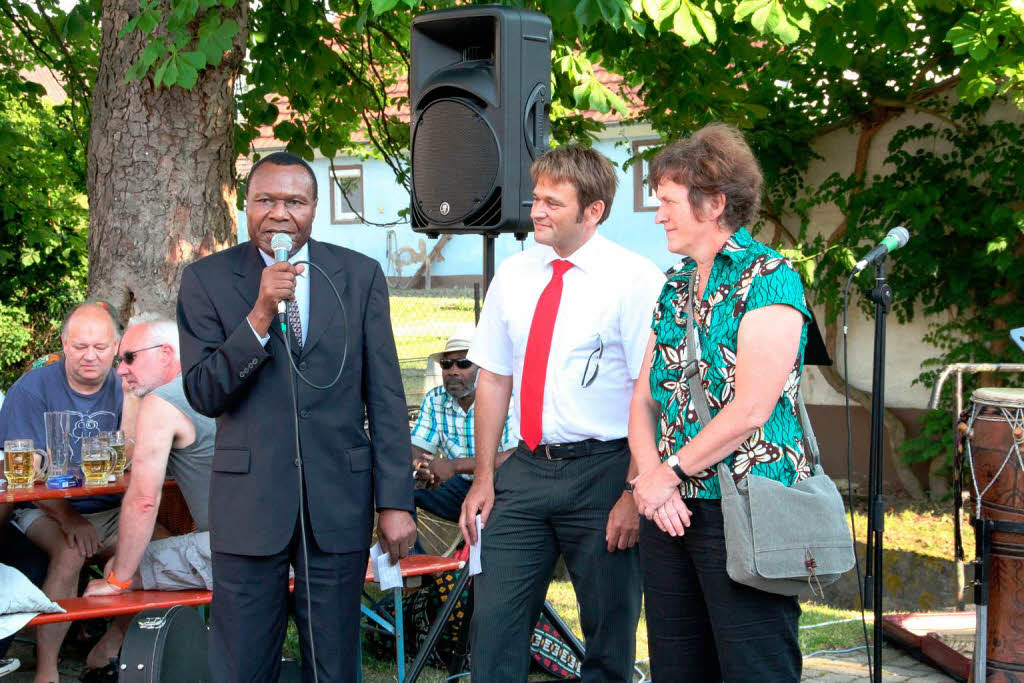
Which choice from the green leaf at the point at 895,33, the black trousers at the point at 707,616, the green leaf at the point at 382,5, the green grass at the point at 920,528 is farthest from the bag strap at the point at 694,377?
the green grass at the point at 920,528

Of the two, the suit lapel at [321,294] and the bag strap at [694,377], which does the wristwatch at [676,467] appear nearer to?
the bag strap at [694,377]

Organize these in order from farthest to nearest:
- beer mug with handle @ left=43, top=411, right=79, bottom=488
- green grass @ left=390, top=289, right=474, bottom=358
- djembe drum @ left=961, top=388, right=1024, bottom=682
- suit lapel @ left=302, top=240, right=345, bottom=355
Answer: green grass @ left=390, top=289, right=474, bottom=358, beer mug with handle @ left=43, top=411, right=79, bottom=488, djembe drum @ left=961, top=388, right=1024, bottom=682, suit lapel @ left=302, top=240, right=345, bottom=355

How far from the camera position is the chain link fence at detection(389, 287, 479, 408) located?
39.3 feet

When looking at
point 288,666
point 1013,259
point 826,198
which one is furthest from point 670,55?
point 288,666

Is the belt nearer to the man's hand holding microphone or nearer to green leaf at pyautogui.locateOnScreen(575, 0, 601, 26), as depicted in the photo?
the man's hand holding microphone

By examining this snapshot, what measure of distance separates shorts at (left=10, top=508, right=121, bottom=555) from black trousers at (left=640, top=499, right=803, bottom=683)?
9.03ft

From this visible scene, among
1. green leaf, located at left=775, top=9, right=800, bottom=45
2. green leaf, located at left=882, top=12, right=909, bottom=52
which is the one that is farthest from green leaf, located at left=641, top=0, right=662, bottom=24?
green leaf, located at left=882, top=12, right=909, bottom=52

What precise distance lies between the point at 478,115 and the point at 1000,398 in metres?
2.10

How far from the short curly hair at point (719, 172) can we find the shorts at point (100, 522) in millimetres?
3087

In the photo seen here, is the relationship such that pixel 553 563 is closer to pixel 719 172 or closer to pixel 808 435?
pixel 808 435

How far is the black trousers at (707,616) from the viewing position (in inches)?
99.1

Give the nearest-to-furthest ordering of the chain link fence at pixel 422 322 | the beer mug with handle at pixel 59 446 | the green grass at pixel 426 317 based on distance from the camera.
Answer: the beer mug with handle at pixel 59 446, the chain link fence at pixel 422 322, the green grass at pixel 426 317

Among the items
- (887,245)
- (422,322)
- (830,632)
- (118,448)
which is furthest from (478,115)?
(422,322)

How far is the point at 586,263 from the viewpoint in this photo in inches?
127
